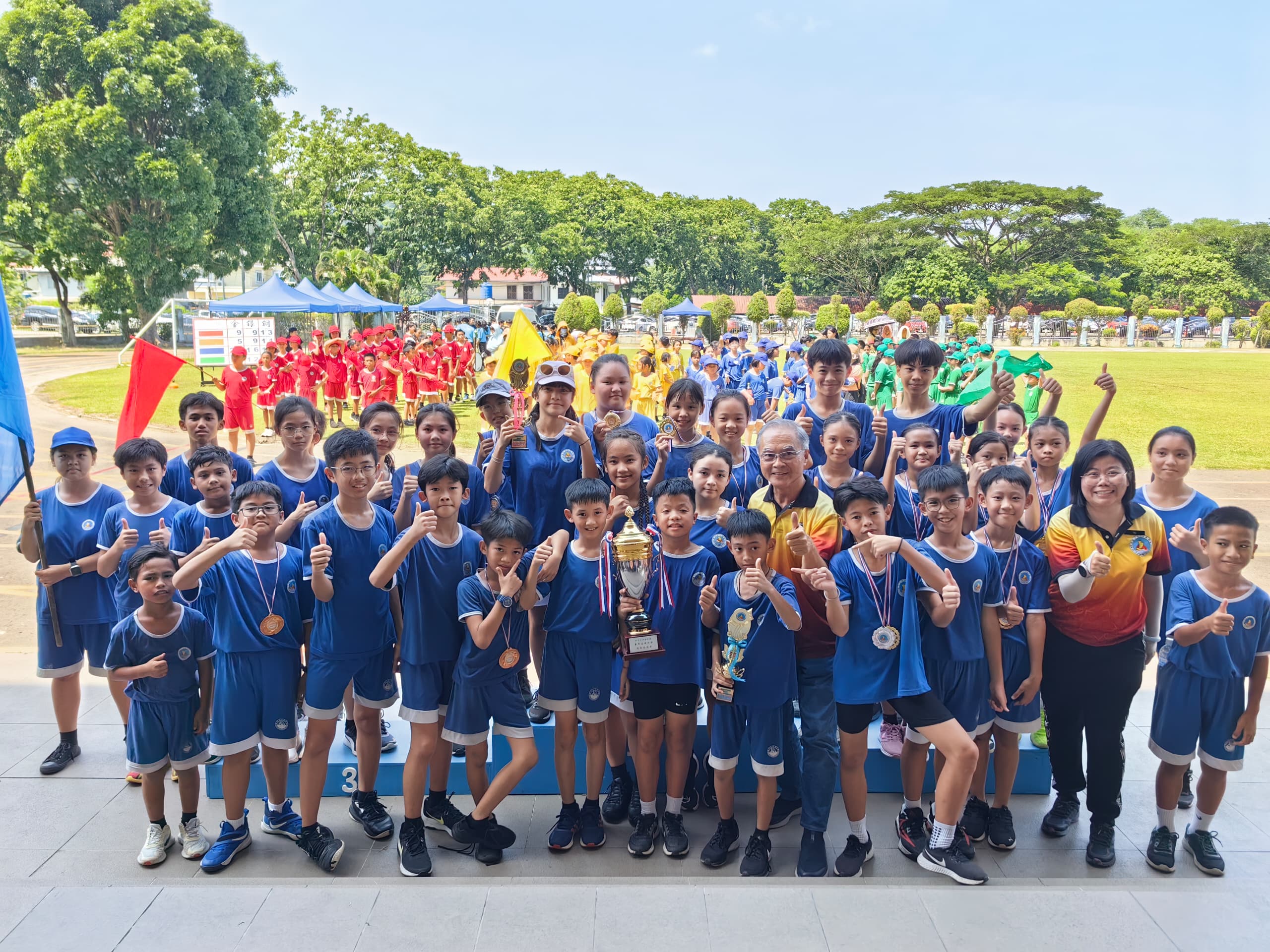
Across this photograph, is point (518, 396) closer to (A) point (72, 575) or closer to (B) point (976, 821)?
(A) point (72, 575)

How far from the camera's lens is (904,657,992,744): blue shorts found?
3998mm

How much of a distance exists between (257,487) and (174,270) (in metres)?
31.8

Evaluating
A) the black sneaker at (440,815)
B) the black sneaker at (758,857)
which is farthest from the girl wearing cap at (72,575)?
the black sneaker at (758,857)

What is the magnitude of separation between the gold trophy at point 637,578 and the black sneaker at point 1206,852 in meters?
2.48

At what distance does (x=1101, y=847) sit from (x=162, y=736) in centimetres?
412

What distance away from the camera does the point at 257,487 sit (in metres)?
4.01

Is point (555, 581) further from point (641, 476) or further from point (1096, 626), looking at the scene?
point (1096, 626)

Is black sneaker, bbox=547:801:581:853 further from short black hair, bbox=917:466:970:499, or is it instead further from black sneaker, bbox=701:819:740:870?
short black hair, bbox=917:466:970:499

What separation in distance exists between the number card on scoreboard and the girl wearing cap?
15133 mm

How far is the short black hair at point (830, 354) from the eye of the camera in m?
5.30

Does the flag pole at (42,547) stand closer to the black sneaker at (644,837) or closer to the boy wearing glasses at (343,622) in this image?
the boy wearing glasses at (343,622)

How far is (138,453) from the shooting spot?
4.59 m

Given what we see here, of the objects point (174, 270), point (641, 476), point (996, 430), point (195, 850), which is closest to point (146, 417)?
point (195, 850)

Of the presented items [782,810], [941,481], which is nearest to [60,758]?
[782,810]
